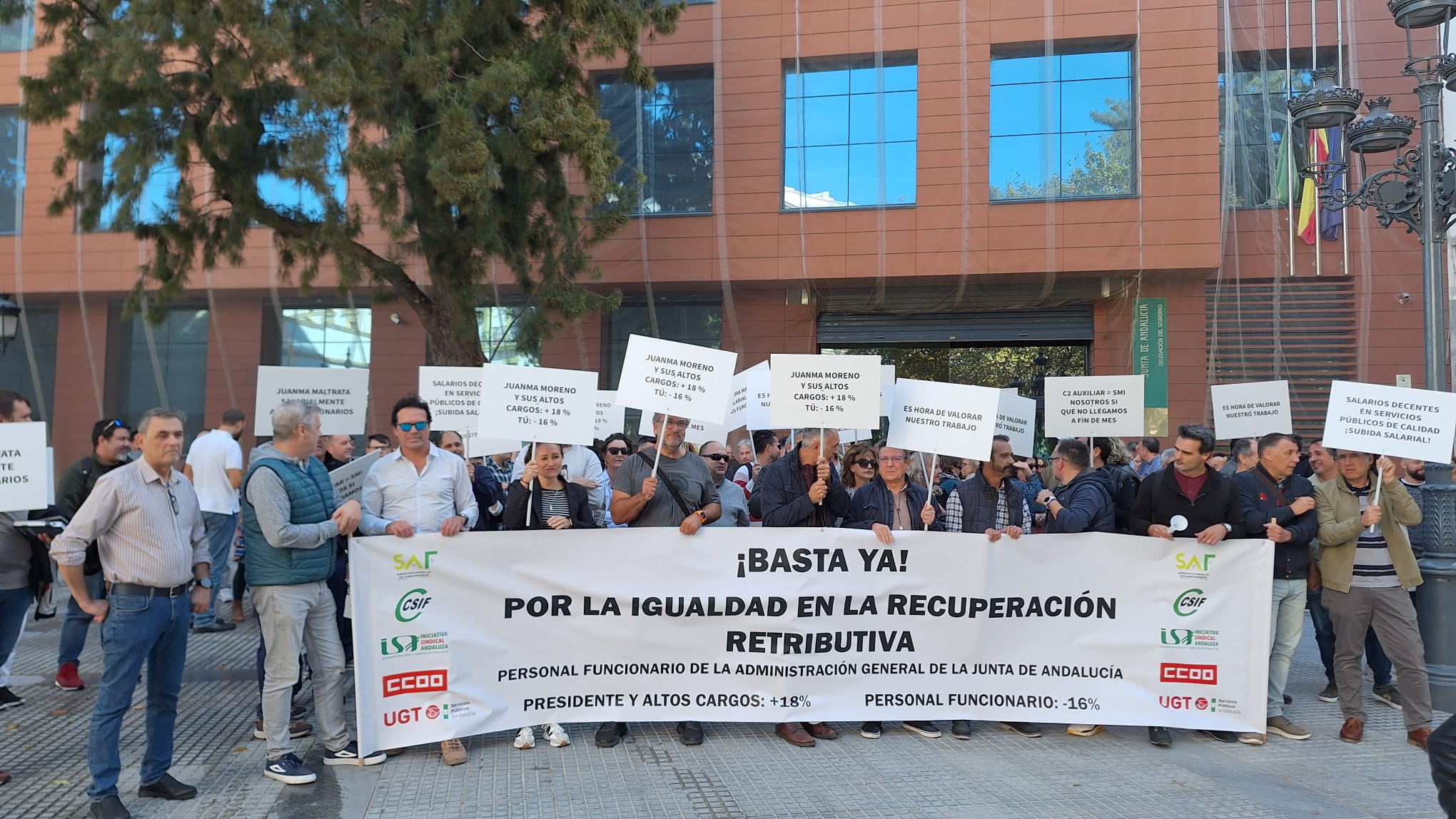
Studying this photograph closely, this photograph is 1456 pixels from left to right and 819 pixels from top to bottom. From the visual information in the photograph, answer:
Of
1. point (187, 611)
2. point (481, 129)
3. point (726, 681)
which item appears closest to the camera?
point (187, 611)

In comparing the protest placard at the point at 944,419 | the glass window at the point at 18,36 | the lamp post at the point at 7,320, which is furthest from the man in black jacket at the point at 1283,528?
the glass window at the point at 18,36

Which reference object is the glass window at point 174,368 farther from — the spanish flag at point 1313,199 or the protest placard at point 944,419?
the spanish flag at point 1313,199

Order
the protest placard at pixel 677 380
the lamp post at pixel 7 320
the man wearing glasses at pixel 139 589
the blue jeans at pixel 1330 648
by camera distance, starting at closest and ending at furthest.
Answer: the man wearing glasses at pixel 139 589 < the protest placard at pixel 677 380 < the blue jeans at pixel 1330 648 < the lamp post at pixel 7 320

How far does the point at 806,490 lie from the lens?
6652 mm

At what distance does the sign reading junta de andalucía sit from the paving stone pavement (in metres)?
10.6

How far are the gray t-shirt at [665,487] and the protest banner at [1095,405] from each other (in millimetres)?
3131

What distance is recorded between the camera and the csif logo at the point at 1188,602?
21.0ft

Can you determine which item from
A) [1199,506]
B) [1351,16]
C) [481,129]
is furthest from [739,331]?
[1199,506]

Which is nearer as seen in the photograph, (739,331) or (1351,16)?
(1351,16)

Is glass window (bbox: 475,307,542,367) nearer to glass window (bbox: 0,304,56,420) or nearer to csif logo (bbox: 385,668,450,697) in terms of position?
glass window (bbox: 0,304,56,420)

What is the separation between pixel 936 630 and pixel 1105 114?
1313 centimetres

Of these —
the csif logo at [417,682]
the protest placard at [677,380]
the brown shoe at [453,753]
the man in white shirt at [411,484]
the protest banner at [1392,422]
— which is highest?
the protest placard at [677,380]

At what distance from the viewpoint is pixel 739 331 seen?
1802cm

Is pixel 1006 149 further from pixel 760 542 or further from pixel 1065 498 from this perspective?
pixel 760 542
